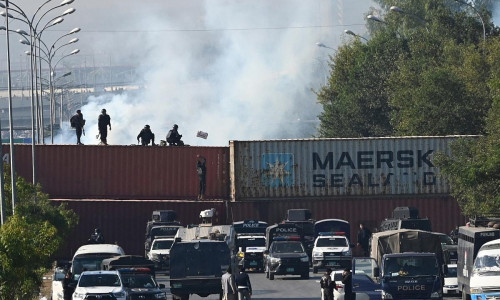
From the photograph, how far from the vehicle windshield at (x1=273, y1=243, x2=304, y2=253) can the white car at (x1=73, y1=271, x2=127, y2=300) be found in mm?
13840

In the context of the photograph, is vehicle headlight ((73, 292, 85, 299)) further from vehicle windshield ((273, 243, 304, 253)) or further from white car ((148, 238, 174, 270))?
white car ((148, 238, 174, 270))

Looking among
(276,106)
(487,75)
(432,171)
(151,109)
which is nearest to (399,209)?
(432,171)

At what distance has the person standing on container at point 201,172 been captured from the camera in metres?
59.5

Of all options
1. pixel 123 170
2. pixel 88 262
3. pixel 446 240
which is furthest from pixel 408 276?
pixel 123 170

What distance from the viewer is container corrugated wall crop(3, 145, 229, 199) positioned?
2381 inches

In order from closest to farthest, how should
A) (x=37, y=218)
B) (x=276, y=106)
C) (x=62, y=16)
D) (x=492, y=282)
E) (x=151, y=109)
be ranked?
(x=492, y=282) < (x=37, y=218) < (x=62, y=16) < (x=151, y=109) < (x=276, y=106)

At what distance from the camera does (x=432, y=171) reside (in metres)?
60.4

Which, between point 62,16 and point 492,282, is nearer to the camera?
point 492,282

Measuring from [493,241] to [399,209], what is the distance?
2329cm

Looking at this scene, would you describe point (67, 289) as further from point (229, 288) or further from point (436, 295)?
point (436, 295)

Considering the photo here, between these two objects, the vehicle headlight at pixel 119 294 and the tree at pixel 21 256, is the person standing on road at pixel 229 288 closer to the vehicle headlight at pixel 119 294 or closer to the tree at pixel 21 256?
the vehicle headlight at pixel 119 294

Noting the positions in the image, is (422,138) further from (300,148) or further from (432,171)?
(300,148)

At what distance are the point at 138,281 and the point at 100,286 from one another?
150 cm

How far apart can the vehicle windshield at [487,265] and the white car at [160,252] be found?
23253mm
